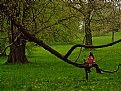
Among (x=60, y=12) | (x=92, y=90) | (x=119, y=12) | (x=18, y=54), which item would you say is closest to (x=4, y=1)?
(x=92, y=90)

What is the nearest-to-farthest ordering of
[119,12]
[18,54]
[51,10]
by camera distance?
[119,12], [51,10], [18,54]

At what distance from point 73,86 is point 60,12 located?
1420cm

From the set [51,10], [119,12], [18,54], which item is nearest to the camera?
[119,12]

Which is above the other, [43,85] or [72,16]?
[72,16]

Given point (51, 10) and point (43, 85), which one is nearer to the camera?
Answer: point (43, 85)

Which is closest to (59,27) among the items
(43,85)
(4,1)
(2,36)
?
(2,36)

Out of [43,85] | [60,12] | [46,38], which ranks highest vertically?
[60,12]

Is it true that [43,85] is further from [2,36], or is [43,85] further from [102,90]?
[2,36]

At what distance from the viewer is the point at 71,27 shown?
1236 inches

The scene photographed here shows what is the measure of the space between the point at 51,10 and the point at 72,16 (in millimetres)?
1990

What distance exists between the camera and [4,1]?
22.4 ft

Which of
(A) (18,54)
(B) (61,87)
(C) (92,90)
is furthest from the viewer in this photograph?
(A) (18,54)

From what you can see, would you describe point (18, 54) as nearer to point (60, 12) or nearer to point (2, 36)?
point (2, 36)

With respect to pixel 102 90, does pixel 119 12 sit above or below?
above
